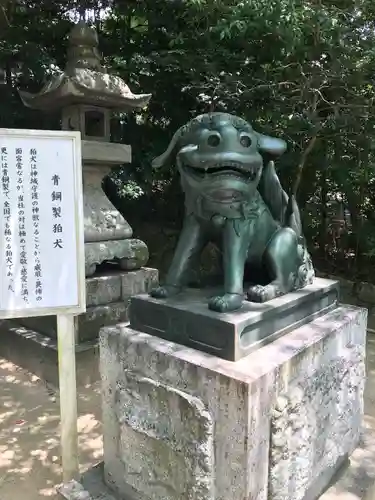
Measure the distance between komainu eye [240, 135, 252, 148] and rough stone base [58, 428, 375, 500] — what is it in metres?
1.52

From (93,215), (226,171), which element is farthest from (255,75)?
(226,171)

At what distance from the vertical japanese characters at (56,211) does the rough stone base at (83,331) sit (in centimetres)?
184

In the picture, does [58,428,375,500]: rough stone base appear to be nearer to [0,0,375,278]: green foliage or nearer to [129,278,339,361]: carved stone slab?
[129,278,339,361]: carved stone slab

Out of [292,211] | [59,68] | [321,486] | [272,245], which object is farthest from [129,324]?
[59,68]

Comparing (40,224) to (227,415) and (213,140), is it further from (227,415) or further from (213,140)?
(227,415)

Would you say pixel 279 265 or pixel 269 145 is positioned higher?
pixel 269 145

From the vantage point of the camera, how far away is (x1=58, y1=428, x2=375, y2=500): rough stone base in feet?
6.29

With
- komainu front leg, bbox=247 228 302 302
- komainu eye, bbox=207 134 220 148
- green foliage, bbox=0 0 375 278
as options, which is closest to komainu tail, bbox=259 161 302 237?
komainu front leg, bbox=247 228 302 302

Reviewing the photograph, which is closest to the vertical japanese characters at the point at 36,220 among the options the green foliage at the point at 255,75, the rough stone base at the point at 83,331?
the rough stone base at the point at 83,331

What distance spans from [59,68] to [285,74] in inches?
115

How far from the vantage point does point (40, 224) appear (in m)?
1.77

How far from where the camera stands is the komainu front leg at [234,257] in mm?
1687

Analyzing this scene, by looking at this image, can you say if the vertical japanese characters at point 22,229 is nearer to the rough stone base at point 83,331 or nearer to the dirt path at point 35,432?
the dirt path at point 35,432

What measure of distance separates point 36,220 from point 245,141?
88cm
